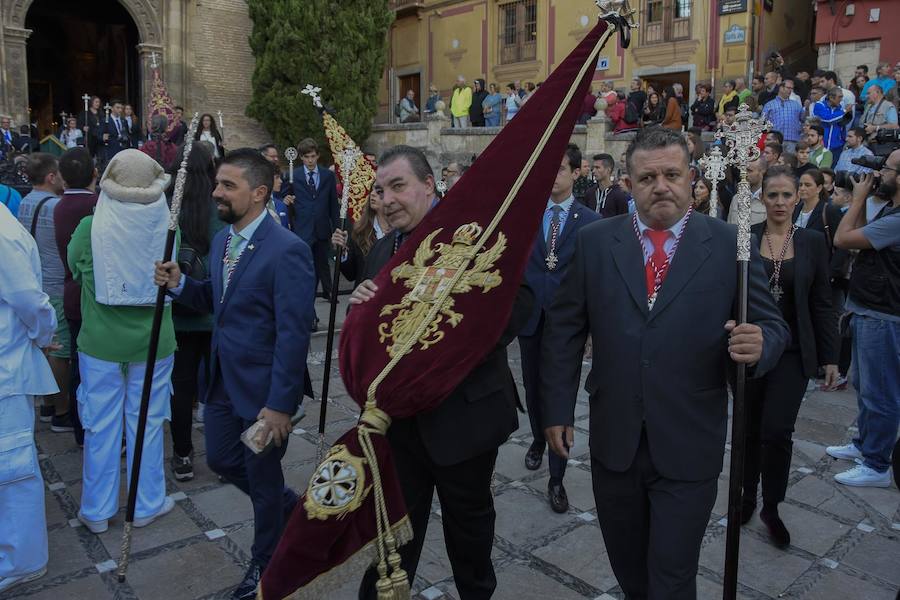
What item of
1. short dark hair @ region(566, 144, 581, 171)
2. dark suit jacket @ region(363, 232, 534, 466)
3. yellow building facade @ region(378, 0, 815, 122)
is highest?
yellow building facade @ region(378, 0, 815, 122)

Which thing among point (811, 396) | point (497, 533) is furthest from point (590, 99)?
point (497, 533)

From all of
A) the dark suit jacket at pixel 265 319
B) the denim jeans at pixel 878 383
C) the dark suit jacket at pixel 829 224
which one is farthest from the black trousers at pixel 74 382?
the dark suit jacket at pixel 829 224

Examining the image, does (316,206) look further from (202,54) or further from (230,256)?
(202,54)

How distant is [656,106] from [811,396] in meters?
12.2

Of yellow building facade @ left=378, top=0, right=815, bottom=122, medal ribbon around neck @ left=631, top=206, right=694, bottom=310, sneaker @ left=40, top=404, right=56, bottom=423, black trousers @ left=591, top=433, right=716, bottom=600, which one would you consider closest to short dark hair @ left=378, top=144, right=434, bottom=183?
medal ribbon around neck @ left=631, top=206, right=694, bottom=310

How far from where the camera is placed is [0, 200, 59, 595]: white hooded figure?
3527 mm

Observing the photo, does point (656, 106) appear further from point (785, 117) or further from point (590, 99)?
point (785, 117)

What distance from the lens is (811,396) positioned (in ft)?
22.8

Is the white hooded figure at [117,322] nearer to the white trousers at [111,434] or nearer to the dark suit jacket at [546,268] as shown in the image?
the white trousers at [111,434]

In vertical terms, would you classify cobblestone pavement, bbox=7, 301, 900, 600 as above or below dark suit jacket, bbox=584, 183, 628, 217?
below

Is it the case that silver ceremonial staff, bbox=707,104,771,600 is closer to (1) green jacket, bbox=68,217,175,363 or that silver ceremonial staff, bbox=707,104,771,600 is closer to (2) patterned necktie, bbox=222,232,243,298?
(2) patterned necktie, bbox=222,232,243,298

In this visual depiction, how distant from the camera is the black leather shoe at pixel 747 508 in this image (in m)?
4.22

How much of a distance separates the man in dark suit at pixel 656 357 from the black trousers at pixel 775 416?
4.67 feet

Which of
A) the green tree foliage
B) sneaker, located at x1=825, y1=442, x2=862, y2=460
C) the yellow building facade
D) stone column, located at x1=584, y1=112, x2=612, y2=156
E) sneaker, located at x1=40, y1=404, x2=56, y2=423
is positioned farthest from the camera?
the yellow building facade
